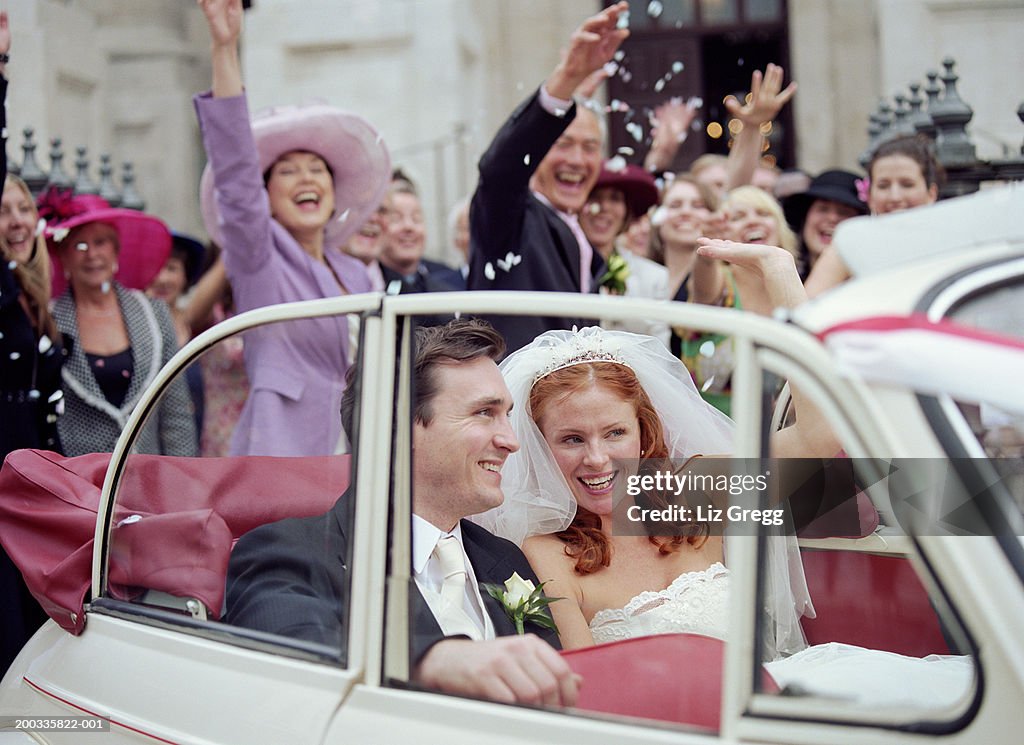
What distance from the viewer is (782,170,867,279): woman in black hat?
5707 mm

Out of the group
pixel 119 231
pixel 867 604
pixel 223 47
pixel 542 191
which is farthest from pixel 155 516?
pixel 119 231

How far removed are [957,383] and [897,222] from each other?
0.40 meters

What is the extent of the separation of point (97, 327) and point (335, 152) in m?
1.21

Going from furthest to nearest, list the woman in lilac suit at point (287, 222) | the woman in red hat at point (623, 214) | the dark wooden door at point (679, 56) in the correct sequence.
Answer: the dark wooden door at point (679, 56) < the woman in red hat at point (623, 214) < the woman in lilac suit at point (287, 222)

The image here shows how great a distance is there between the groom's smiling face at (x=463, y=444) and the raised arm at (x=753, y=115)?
2574 mm

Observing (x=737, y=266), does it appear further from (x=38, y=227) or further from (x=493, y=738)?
(x=38, y=227)

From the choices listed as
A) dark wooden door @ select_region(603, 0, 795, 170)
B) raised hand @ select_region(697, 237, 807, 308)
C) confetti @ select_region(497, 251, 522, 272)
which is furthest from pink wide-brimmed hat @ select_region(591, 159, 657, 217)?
dark wooden door @ select_region(603, 0, 795, 170)

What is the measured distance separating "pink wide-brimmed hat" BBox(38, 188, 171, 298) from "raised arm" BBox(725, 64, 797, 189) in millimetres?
2729

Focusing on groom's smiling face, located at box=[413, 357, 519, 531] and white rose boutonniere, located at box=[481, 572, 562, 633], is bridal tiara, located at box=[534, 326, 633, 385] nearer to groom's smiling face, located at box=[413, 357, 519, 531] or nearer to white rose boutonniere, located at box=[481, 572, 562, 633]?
groom's smiling face, located at box=[413, 357, 519, 531]

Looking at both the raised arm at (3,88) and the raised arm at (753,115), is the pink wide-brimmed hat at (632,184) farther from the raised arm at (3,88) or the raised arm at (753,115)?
the raised arm at (3,88)

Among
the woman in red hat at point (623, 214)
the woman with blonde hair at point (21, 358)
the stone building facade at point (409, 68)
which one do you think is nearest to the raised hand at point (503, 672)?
the woman with blonde hair at point (21, 358)

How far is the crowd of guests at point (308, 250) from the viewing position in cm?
371

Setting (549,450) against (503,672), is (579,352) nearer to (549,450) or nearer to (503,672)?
(549,450)

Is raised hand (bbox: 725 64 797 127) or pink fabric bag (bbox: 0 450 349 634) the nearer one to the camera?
pink fabric bag (bbox: 0 450 349 634)
